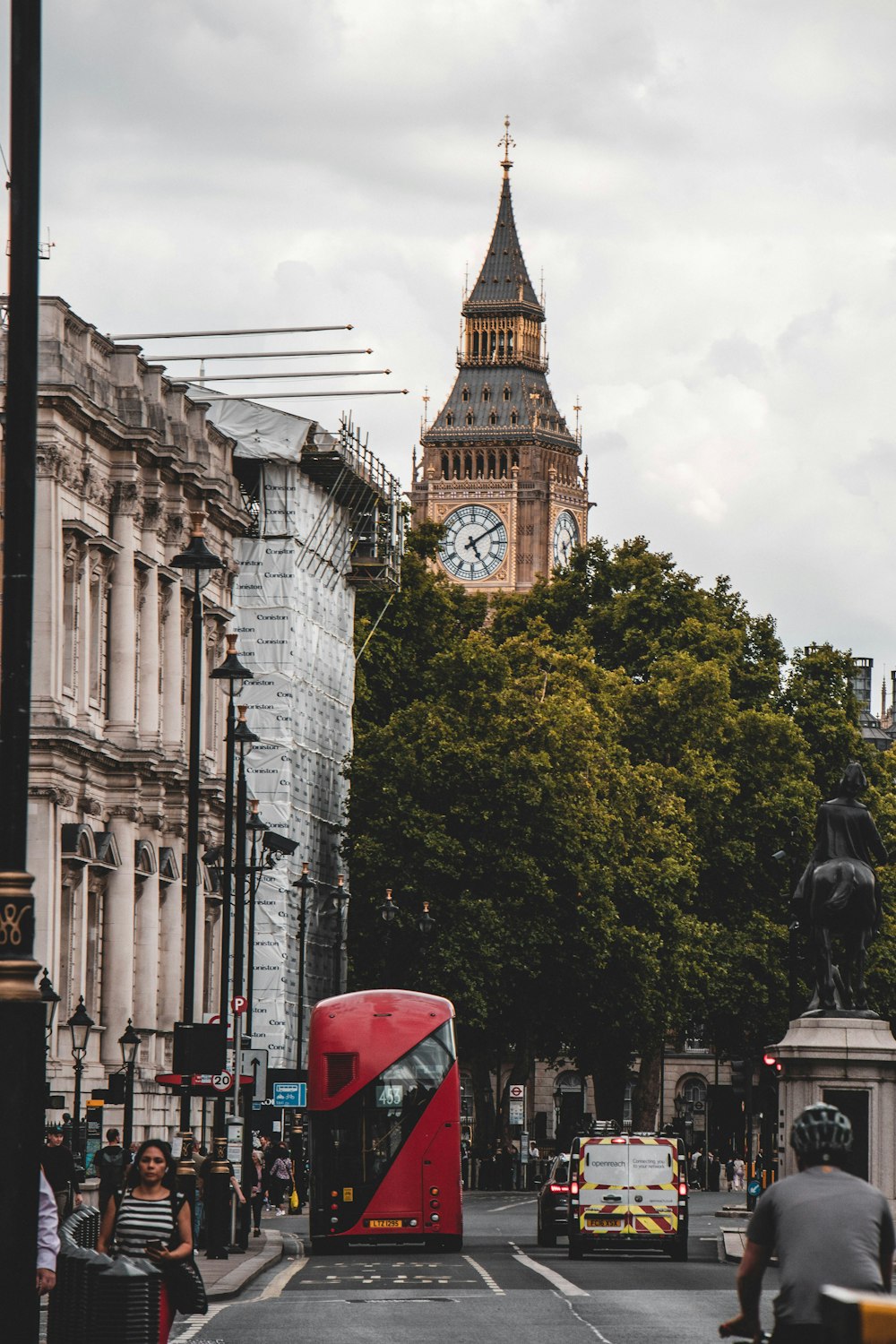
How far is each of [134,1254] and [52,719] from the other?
3626 centimetres

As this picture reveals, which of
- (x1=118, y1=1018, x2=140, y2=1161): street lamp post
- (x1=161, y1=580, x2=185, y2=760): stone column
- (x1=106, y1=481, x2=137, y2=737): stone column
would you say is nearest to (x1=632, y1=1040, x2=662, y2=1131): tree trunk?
(x1=161, y1=580, x2=185, y2=760): stone column

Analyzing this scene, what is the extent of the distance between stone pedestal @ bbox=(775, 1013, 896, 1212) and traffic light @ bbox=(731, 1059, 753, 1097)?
14.1 meters

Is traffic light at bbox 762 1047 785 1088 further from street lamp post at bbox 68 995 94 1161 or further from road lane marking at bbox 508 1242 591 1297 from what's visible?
street lamp post at bbox 68 995 94 1161

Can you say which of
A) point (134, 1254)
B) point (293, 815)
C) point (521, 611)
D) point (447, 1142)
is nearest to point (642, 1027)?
point (293, 815)

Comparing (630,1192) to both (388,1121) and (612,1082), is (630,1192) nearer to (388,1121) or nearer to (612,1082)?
(388,1121)

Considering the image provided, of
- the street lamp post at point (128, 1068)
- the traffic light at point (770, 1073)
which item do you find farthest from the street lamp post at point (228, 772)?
the traffic light at point (770, 1073)

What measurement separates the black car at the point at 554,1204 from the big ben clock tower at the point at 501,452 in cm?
14842

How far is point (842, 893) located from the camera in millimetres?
33625

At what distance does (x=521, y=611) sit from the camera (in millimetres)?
90188

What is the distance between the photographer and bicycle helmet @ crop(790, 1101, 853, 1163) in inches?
432

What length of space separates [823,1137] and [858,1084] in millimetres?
22973

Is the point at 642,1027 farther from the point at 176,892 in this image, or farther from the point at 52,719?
the point at 52,719

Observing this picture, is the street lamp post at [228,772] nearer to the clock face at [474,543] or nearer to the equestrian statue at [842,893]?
the equestrian statue at [842,893]

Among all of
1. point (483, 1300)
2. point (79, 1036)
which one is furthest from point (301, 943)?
point (483, 1300)
